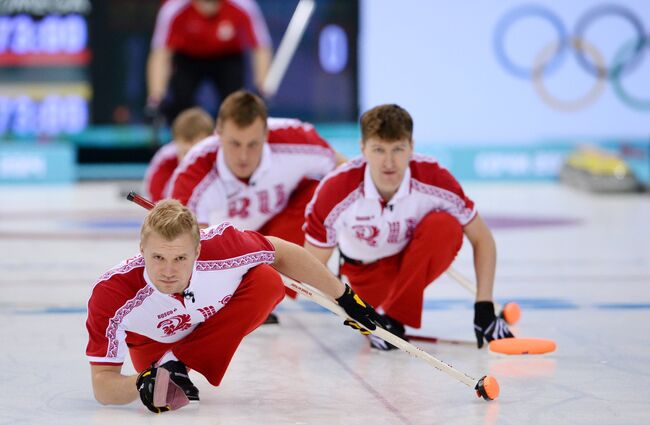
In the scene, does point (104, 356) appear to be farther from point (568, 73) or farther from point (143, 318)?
point (568, 73)

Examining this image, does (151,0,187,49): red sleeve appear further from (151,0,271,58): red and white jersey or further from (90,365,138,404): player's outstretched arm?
(90,365,138,404): player's outstretched arm

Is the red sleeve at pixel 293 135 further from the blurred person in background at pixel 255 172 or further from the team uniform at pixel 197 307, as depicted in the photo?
the team uniform at pixel 197 307

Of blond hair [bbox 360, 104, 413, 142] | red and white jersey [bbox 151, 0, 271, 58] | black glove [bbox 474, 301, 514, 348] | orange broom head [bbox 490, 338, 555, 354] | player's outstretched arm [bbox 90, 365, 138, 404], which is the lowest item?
orange broom head [bbox 490, 338, 555, 354]

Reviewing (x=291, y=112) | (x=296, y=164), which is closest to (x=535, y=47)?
(x=291, y=112)

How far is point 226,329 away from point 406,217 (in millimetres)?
1134

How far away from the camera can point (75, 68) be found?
1205 centimetres

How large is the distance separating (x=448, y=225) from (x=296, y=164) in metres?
1.00

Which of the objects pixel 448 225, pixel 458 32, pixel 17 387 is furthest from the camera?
pixel 458 32

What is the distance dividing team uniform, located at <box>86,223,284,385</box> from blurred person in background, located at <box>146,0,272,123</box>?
16.9 feet

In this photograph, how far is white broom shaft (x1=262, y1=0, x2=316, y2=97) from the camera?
11961 mm

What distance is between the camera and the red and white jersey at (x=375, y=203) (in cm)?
424

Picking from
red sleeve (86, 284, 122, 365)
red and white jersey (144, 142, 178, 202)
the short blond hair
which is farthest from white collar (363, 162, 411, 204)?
red and white jersey (144, 142, 178, 202)

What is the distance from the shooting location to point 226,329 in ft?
11.3

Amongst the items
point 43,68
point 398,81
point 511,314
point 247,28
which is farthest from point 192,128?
point 398,81
